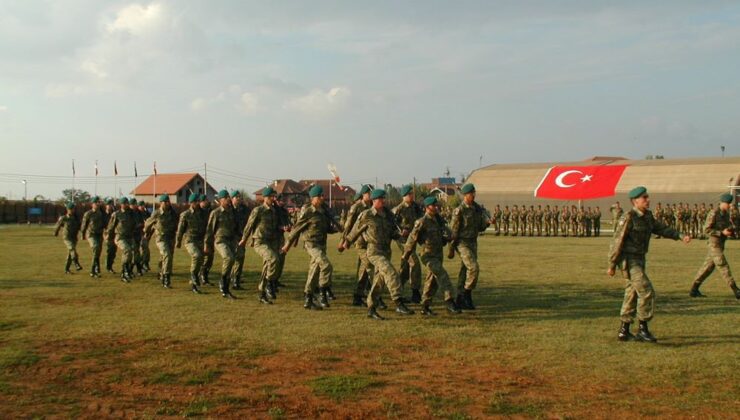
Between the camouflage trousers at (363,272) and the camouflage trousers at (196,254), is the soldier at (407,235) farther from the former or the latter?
the camouflage trousers at (196,254)

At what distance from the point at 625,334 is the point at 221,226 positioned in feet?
28.7


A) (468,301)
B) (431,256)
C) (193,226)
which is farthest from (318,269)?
(193,226)

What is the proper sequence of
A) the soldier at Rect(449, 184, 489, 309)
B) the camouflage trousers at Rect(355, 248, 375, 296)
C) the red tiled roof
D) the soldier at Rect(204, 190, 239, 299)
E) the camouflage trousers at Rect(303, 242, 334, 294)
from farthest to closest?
the red tiled roof < the soldier at Rect(204, 190, 239, 299) < the camouflage trousers at Rect(355, 248, 375, 296) < the soldier at Rect(449, 184, 489, 309) < the camouflage trousers at Rect(303, 242, 334, 294)

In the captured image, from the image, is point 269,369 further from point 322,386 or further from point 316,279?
point 316,279

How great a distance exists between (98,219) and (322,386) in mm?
13276

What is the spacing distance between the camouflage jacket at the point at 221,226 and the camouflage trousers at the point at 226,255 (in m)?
0.11

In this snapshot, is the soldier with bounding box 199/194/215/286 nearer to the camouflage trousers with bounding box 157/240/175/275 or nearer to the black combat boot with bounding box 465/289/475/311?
the camouflage trousers with bounding box 157/240/175/275

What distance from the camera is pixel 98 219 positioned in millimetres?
18062

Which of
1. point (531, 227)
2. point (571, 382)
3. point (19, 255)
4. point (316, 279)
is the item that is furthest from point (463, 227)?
point (531, 227)

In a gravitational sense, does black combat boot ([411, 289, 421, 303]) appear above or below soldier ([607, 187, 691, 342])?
below

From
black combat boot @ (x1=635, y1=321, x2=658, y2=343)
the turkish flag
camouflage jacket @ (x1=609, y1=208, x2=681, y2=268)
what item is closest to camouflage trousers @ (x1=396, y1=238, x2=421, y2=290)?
camouflage jacket @ (x1=609, y1=208, x2=681, y2=268)

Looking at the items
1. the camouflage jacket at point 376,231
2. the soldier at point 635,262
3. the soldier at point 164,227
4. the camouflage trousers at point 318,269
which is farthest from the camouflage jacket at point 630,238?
the soldier at point 164,227

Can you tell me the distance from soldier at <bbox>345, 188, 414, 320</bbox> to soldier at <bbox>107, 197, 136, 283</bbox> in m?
7.40

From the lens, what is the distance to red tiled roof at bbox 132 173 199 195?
7344 centimetres
